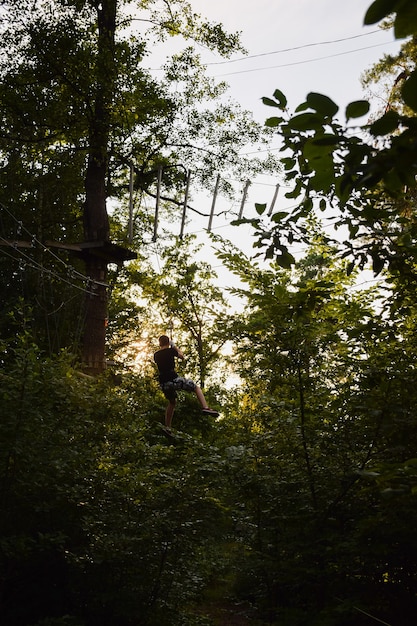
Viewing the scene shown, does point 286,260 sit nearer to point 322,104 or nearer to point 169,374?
Result: point 322,104

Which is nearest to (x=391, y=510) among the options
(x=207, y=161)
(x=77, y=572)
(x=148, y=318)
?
(x=77, y=572)

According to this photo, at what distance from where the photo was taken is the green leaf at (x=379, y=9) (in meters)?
0.93

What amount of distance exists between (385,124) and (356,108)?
0.12 metres

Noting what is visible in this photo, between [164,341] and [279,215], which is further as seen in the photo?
[164,341]

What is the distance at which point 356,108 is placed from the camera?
1297 mm

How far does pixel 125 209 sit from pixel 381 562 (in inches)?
786

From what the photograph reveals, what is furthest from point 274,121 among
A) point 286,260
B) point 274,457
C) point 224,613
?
point 224,613

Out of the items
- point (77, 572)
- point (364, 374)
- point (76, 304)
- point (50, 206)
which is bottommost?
point (77, 572)

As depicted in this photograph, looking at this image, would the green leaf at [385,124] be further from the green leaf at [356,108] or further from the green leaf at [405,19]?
the green leaf at [405,19]

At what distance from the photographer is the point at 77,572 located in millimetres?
4871

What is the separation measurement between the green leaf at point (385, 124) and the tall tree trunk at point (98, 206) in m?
9.59

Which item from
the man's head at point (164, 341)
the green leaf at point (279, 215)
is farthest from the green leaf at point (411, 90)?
the man's head at point (164, 341)

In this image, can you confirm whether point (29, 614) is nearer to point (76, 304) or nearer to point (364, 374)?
point (364, 374)

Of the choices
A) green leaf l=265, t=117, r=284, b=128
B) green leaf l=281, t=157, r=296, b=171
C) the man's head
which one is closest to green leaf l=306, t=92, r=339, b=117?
green leaf l=265, t=117, r=284, b=128
